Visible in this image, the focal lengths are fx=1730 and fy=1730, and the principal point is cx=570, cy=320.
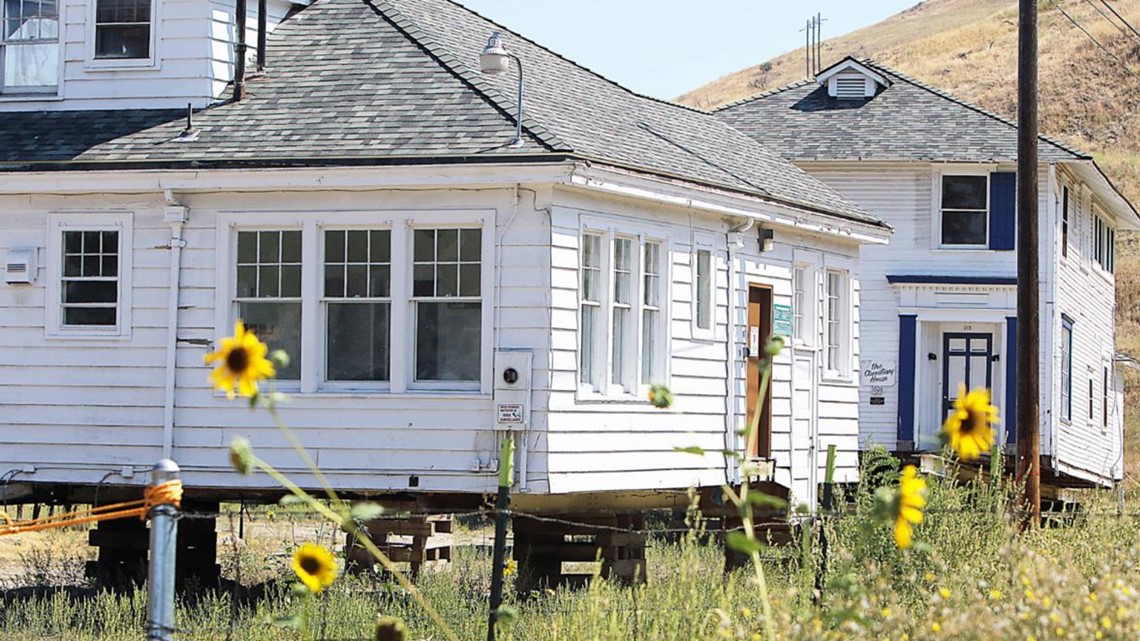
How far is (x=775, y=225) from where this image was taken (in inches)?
722

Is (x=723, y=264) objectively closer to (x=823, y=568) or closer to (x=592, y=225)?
(x=592, y=225)

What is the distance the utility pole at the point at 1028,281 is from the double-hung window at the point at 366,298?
5976 mm

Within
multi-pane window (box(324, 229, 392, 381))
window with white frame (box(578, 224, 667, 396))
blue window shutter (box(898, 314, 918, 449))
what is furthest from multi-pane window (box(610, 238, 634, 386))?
blue window shutter (box(898, 314, 918, 449))

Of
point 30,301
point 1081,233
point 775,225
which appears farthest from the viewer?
point 1081,233

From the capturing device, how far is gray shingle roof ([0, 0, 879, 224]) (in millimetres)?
15297

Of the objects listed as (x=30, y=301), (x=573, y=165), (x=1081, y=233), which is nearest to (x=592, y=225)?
(x=573, y=165)

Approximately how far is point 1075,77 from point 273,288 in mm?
61761

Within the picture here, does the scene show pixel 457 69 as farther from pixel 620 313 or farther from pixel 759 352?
pixel 759 352

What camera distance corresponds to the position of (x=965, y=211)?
29.5 m

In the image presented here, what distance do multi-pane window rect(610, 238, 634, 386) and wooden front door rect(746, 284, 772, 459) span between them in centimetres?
241

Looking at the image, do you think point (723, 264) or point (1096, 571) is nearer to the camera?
point (1096, 571)

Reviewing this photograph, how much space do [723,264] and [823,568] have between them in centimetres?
611

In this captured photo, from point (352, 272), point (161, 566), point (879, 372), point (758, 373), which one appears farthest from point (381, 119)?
point (879, 372)

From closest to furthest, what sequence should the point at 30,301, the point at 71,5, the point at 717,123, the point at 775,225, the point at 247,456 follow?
the point at 247,456, the point at 30,301, the point at 71,5, the point at 775,225, the point at 717,123
